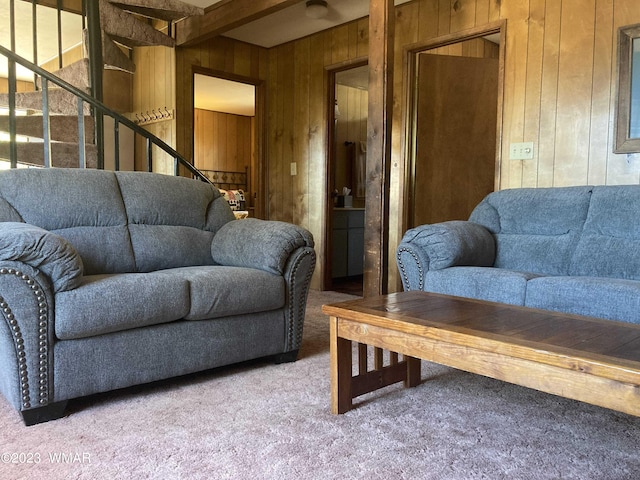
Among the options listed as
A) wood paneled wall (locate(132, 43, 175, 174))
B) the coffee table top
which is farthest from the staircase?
the coffee table top

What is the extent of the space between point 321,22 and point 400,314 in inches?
139

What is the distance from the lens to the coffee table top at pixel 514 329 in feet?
3.91

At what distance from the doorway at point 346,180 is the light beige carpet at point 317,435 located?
9.09 feet

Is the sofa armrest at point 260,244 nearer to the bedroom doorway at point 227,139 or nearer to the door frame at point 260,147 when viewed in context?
the door frame at point 260,147

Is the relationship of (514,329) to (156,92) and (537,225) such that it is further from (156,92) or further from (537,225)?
(156,92)

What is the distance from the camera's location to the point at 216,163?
8195 mm

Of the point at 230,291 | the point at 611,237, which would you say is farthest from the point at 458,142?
the point at 230,291

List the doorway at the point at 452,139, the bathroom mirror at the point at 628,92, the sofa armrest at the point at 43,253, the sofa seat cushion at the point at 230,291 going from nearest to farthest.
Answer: the sofa armrest at the point at 43,253 < the sofa seat cushion at the point at 230,291 < the bathroom mirror at the point at 628,92 < the doorway at the point at 452,139

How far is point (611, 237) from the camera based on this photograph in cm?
259

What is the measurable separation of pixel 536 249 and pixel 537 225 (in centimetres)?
16

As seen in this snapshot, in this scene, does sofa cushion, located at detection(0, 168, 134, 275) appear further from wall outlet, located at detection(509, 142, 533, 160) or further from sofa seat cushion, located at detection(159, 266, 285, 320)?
wall outlet, located at detection(509, 142, 533, 160)

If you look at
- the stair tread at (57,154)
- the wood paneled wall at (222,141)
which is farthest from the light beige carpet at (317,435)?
the wood paneled wall at (222,141)

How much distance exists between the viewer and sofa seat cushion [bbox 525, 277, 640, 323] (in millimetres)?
1965

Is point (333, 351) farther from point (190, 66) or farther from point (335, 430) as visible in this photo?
point (190, 66)
